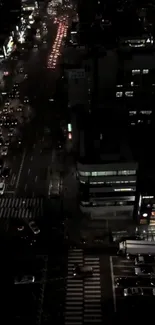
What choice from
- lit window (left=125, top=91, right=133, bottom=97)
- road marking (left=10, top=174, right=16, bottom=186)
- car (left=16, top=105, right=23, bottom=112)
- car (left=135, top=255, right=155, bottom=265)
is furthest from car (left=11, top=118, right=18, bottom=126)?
car (left=135, top=255, right=155, bottom=265)

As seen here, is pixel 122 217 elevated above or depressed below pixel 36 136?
below

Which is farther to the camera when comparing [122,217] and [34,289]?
[122,217]

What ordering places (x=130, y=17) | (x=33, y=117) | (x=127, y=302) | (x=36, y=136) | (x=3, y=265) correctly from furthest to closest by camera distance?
(x=130, y=17)
(x=33, y=117)
(x=36, y=136)
(x=3, y=265)
(x=127, y=302)

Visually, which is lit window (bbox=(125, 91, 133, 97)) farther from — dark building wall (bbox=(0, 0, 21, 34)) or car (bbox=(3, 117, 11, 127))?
dark building wall (bbox=(0, 0, 21, 34))

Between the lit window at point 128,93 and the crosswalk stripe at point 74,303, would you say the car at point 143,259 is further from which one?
the lit window at point 128,93

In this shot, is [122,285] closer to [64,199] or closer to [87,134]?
[64,199]

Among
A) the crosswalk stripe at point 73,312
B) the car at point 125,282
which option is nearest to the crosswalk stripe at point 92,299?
the crosswalk stripe at point 73,312

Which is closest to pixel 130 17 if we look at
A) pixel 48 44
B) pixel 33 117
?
pixel 48 44
